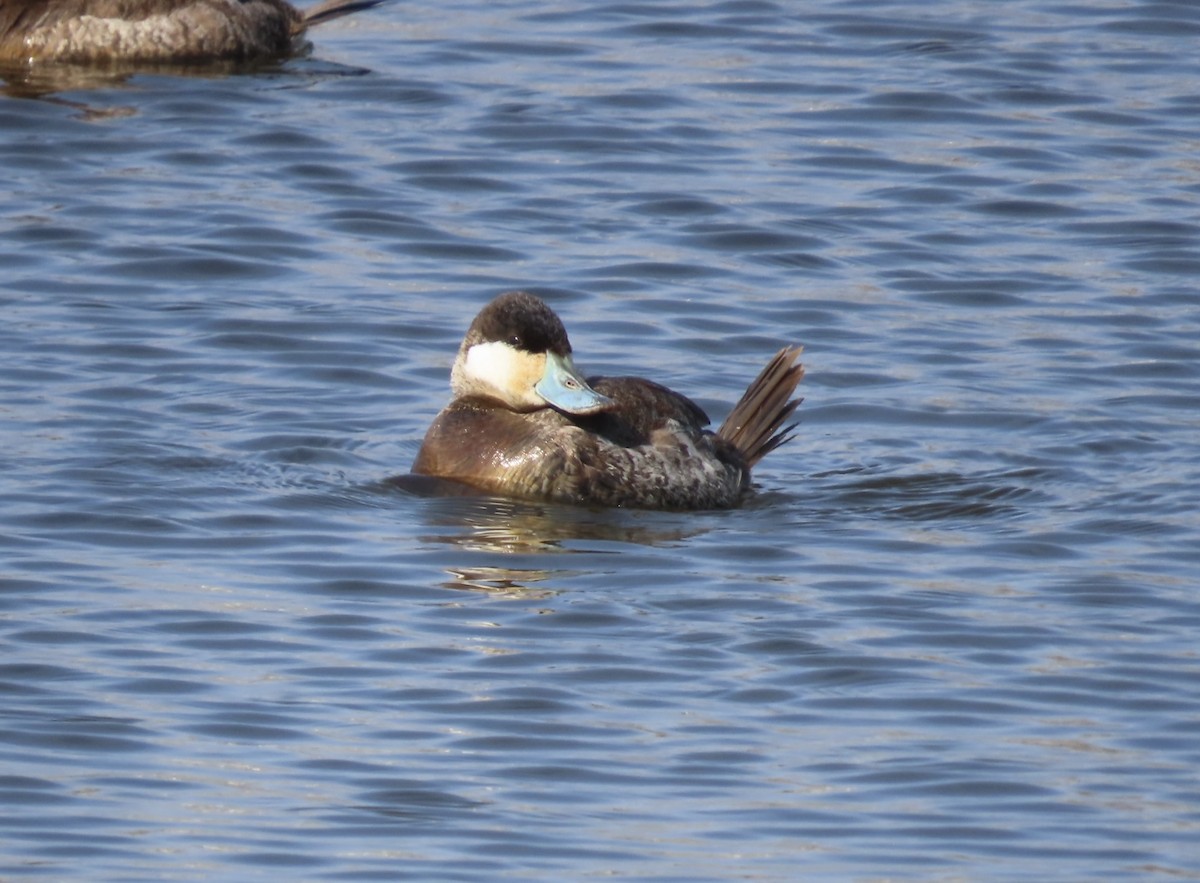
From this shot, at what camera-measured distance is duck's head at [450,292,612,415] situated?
8.81 meters

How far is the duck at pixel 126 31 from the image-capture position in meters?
14.5

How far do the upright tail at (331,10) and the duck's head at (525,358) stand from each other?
6615 millimetres

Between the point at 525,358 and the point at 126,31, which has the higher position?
the point at 126,31

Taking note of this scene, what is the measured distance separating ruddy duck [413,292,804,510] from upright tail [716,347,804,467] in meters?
0.14

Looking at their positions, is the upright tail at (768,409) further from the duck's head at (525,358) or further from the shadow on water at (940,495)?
the duck's head at (525,358)

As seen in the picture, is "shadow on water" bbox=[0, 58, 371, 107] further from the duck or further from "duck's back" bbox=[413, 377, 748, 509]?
"duck's back" bbox=[413, 377, 748, 509]

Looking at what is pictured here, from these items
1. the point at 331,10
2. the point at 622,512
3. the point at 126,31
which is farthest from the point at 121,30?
the point at 622,512

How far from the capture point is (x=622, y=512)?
8719 mm

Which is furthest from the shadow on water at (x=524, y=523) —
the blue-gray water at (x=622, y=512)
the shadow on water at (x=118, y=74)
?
the shadow on water at (x=118, y=74)

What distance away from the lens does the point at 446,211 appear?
1245cm

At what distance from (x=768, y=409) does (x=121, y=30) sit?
6.66 metres

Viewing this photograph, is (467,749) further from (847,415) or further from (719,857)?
(847,415)

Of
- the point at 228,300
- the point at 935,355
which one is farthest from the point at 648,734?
the point at 228,300

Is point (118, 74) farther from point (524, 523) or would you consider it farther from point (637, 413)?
point (524, 523)
